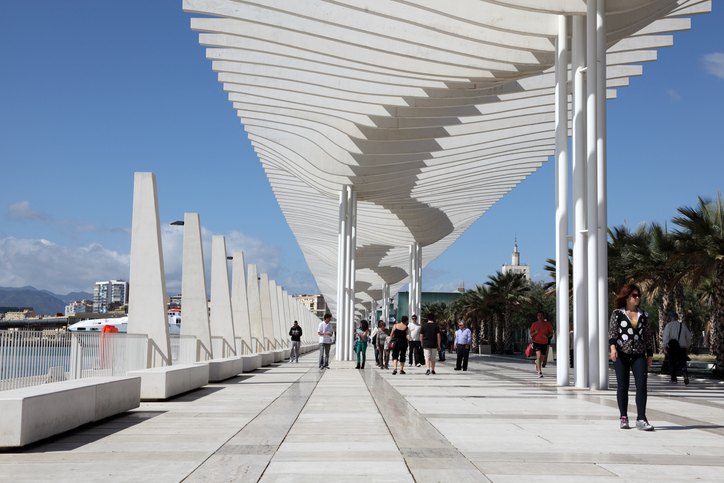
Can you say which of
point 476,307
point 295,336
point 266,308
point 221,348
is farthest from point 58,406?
point 476,307

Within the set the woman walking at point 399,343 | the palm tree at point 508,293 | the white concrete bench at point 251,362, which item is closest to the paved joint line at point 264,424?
the woman walking at point 399,343

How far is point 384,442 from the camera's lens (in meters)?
7.75

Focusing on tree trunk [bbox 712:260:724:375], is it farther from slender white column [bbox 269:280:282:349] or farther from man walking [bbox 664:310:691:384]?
slender white column [bbox 269:280:282:349]

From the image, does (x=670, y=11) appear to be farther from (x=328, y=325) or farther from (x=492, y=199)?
(x=492, y=199)

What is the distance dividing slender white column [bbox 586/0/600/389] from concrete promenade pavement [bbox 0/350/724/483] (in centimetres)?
176

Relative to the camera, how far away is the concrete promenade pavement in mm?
6148

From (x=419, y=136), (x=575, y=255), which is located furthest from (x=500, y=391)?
(x=419, y=136)

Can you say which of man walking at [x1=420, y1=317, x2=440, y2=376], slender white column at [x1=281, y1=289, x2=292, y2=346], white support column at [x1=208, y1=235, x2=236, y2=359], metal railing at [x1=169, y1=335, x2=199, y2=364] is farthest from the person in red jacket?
slender white column at [x1=281, y1=289, x2=292, y2=346]

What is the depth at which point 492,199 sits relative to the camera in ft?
121

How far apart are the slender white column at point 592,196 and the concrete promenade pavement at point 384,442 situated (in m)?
1.76

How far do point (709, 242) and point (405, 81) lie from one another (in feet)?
28.5

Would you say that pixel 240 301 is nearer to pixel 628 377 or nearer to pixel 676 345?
pixel 676 345

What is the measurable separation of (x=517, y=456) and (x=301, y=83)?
16.0m

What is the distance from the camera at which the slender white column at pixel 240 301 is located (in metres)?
25.9
